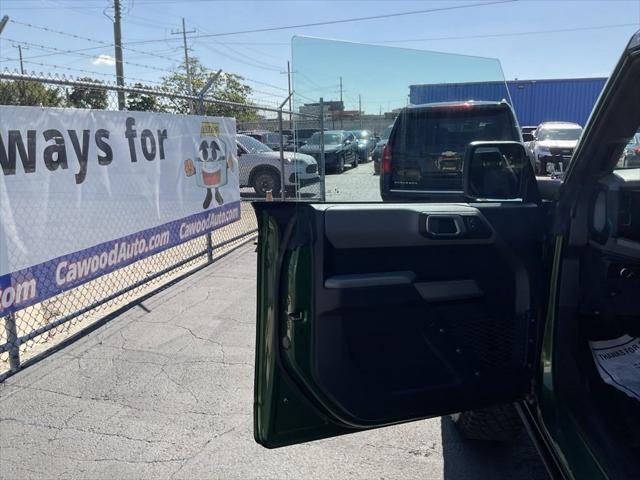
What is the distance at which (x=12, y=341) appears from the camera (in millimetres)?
3957

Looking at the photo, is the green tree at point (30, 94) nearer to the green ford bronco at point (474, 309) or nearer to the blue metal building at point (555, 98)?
the green ford bronco at point (474, 309)

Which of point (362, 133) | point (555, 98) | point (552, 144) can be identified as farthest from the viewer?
point (555, 98)

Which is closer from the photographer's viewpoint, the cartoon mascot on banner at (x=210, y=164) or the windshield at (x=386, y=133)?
the windshield at (x=386, y=133)

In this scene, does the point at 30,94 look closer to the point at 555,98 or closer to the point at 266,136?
the point at 266,136

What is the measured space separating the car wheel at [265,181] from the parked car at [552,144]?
6929 millimetres

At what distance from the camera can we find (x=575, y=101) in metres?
25.2


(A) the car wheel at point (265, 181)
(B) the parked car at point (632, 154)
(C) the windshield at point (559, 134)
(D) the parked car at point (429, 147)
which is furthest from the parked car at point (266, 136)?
(B) the parked car at point (632, 154)

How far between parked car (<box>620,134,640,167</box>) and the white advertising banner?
381 cm

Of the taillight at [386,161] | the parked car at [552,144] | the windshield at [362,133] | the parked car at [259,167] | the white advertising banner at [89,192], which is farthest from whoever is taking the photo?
the parked car at [552,144]

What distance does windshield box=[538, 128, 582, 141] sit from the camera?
16.8m

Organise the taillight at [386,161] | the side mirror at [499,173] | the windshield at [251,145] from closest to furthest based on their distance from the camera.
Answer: the side mirror at [499,173], the taillight at [386,161], the windshield at [251,145]

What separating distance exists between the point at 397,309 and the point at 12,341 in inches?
132

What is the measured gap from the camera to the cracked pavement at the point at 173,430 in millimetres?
2865

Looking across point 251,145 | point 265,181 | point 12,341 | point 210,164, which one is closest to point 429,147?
point 210,164
